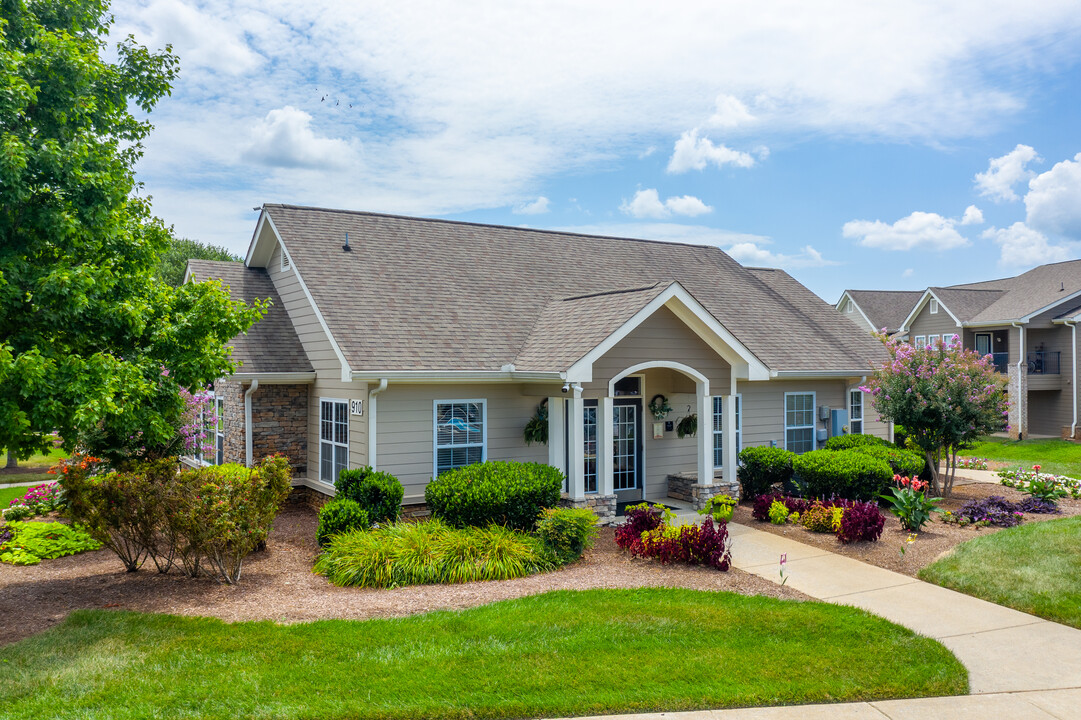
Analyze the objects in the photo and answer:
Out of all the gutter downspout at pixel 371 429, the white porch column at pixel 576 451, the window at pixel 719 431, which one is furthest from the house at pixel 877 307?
the gutter downspout at pixel 371 429

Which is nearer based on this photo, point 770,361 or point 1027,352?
point 770,361

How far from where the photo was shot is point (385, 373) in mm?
12586

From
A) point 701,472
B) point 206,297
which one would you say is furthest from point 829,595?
point 206,297

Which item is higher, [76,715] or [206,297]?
[206,297]

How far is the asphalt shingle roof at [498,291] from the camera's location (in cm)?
1384

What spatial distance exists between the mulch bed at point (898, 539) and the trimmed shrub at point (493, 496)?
4092 mm

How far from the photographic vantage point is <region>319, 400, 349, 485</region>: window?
13930 mm

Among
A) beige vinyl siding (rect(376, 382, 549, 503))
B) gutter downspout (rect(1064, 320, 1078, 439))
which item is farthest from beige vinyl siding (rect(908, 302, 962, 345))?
beige vinyl siding (rect(376, 382, 549, 503))

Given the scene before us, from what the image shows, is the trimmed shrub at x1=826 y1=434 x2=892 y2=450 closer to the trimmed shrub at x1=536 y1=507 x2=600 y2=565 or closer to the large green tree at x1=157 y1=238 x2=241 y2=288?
the trimmed shrub at x1=536 y1=507 x2=600 y2=565

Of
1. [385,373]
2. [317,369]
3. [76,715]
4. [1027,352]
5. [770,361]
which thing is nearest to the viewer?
[76,715]

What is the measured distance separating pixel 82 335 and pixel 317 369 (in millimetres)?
6217

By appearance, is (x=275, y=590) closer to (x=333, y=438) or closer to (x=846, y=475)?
(x=333, y=438)

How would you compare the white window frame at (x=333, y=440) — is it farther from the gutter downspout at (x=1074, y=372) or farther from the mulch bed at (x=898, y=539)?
the gutter downspout at (x=1074, y=372)

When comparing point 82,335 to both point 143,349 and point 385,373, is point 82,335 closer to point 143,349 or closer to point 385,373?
point 143,349
